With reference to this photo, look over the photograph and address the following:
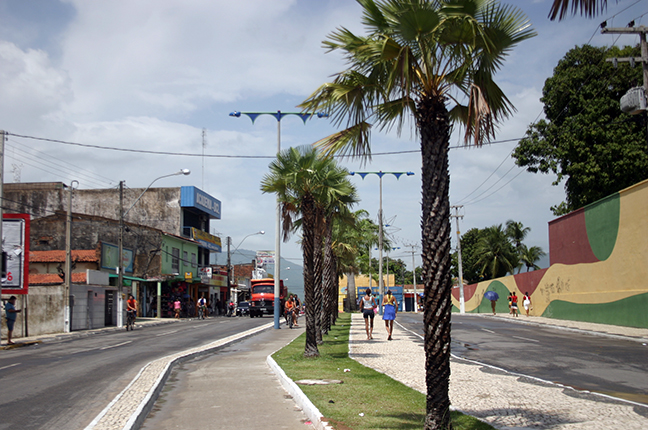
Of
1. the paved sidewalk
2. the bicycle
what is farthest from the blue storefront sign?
the paved sidewalk

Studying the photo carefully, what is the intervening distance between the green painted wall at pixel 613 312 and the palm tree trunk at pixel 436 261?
20.7 meters

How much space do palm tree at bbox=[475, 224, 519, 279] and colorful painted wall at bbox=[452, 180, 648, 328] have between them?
123 ft

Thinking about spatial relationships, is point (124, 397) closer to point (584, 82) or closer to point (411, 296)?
point (584, 82)

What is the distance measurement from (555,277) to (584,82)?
39.5ft

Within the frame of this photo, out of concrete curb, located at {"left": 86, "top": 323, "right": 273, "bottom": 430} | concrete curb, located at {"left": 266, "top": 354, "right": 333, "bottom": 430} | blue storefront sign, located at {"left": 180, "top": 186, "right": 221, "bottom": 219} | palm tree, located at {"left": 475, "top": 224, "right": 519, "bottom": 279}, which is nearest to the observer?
concrete curb, located at {"left": 266, "top": 354, "right": 333, "bottom": 430}

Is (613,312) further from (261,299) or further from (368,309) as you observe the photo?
(261,299)

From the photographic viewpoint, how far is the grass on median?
682cm

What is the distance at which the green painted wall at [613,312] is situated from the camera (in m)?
23.7

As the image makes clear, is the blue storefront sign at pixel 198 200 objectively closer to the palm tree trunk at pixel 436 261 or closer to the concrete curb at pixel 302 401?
the concrete curb at pixel 302 401

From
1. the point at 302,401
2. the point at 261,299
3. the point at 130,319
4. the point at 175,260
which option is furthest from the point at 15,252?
the point at 175,260

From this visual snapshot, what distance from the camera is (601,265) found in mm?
28125

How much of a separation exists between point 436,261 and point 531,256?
7575 centimetres

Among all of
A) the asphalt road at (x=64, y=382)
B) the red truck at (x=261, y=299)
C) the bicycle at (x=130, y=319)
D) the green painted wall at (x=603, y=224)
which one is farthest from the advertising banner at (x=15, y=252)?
the red truck at (x=261, y=299)

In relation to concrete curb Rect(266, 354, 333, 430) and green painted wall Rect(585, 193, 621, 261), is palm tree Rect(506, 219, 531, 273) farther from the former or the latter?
concrete curb Rect(266, 354, 333, 430)
